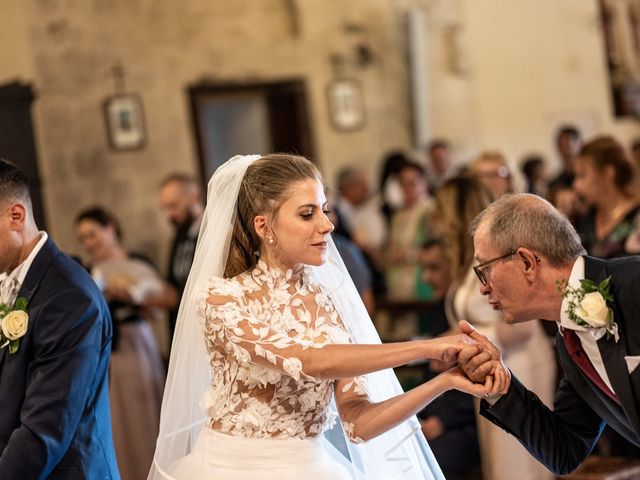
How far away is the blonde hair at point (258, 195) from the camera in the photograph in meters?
3.19

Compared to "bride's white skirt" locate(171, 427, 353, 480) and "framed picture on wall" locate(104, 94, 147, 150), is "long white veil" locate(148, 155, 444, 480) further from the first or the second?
"framed picture on wall" locate(104, 94, 147, 150)

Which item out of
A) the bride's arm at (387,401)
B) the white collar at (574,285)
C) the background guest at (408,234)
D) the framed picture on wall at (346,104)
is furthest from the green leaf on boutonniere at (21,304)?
the framed picture on wall at (346,104)

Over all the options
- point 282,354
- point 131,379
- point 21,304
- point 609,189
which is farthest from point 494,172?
point 21,304

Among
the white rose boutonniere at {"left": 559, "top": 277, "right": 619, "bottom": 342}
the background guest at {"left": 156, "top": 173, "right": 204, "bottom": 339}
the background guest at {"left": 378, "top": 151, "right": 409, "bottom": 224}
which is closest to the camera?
the white rose boutonniere at {"left": 559, "top": 277, "right": 619, "bottom": 342}

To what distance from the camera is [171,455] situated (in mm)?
3398

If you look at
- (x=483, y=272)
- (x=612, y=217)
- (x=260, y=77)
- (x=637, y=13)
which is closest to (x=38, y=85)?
(x=260, y=77)

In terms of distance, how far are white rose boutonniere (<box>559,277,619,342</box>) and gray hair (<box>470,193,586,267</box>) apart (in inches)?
4.8

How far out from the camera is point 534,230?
2.99 meters

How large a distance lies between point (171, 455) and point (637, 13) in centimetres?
1164

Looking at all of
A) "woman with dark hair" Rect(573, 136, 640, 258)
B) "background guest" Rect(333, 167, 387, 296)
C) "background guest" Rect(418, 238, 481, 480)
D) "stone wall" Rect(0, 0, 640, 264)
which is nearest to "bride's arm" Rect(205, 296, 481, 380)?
"background guest" Rect(418, 238, 481, 480)

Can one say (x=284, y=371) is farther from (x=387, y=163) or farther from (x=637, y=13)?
(x=637, y=13)

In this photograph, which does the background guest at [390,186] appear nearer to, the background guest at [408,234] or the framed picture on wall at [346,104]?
the background guest at [408,234]

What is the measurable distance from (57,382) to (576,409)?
1.54 meters

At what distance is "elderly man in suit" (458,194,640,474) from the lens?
2891 millimetres
